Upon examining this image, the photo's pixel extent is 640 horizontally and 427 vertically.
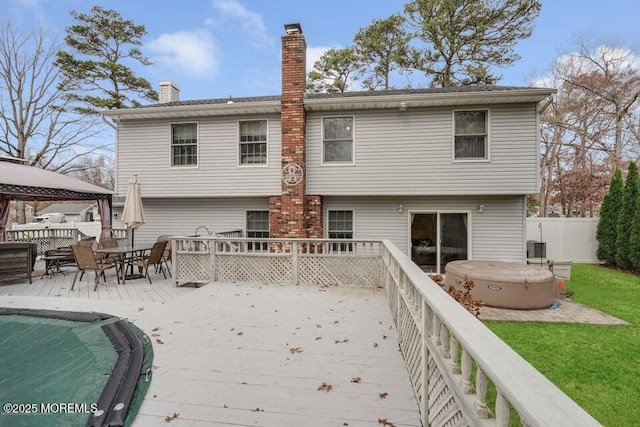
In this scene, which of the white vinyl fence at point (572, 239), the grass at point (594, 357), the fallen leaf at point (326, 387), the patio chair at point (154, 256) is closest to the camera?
the fallen leaf at point (326, 387)

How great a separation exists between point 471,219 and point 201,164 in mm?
8039

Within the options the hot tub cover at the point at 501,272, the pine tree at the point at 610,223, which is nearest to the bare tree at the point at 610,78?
the pine tree at the point at 610,223

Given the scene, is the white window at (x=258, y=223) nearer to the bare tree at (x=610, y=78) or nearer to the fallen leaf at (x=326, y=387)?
the fallen leaf at (x=326, y=387)

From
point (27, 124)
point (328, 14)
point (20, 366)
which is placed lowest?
point (20, 366)

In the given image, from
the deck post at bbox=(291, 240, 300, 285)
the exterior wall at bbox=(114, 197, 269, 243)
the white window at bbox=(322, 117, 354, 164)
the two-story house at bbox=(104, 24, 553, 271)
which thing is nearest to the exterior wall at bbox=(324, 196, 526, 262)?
the two-story house at bbox=(104, 24, 553, 271)

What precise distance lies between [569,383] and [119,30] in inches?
997

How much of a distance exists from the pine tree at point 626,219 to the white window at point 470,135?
6577 mm

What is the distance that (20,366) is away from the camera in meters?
3.29

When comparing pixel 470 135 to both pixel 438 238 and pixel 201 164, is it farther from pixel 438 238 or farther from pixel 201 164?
pixel 201 164

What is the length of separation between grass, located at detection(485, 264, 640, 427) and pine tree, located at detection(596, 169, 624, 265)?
18.8 feet

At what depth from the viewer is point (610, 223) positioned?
11.8 m

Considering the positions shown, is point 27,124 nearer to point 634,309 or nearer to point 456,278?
point 456,278

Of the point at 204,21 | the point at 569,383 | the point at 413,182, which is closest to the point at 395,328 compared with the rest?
the point at 569,383

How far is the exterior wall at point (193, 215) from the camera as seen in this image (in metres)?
10.3
